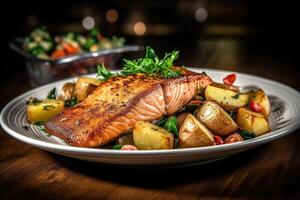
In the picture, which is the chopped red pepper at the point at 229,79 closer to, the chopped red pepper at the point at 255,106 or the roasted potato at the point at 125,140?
the chopped red pepper at the point at 255,106

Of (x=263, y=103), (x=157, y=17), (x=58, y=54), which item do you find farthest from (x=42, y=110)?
(x=157, y=17)

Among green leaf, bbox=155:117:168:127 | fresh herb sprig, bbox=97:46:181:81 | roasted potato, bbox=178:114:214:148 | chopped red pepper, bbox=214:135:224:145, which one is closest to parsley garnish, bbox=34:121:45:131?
fresh herb sprig, bbox=97:46:181:81

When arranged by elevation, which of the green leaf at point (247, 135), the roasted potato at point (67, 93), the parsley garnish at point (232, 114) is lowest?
the green leaf at point (247, 135)

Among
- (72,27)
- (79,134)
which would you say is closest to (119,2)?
(72,27)

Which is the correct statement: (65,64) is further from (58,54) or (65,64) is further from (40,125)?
(40,125)

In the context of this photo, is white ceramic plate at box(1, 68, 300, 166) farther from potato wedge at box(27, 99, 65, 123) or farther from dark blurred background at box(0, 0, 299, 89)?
dark blurred background at box(0, 0, 299, 89)

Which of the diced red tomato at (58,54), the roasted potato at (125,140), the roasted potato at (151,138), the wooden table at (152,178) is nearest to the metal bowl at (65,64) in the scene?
the diced red tomato at (58,54)
